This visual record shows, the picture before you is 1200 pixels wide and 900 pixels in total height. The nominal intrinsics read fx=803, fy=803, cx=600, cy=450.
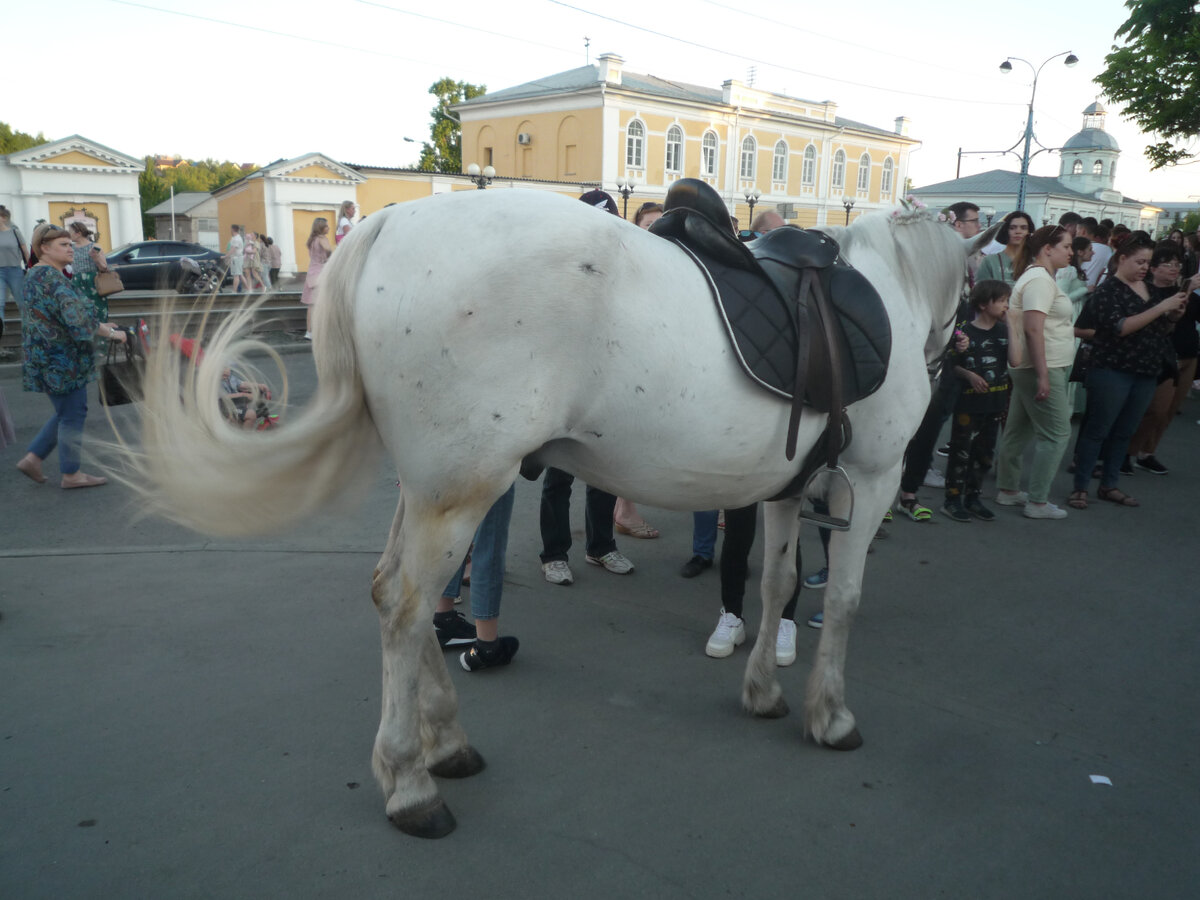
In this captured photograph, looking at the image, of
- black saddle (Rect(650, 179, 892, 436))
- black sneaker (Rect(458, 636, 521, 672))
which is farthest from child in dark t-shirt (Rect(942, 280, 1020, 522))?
black sneaker (Rect(458, 636, 521, 672))

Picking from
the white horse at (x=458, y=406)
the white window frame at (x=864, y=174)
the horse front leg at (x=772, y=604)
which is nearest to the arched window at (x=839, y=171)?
the white window frame at (x=864, y=174)

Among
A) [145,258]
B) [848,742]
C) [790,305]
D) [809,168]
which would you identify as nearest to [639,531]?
[848,742]

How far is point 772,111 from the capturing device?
48.9 metres

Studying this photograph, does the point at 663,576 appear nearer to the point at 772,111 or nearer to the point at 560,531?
the point at 560,531

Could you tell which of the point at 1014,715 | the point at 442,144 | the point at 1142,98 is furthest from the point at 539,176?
the point at 1014,715

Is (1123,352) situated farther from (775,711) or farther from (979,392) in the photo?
(775,711)

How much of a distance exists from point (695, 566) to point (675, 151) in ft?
144

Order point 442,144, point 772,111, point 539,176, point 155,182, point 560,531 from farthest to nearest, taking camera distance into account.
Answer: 1. point 155,182
2. point 442,144
3. point 772,111
4. point 539,176
5. point 560,531

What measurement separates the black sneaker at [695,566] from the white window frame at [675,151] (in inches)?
1671

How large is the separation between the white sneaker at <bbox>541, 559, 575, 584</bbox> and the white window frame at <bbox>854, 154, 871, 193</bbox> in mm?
55835

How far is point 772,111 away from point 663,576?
4992cm

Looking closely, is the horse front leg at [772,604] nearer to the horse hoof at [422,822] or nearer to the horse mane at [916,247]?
the horse mane at [916,247]

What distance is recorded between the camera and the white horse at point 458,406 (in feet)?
7.53

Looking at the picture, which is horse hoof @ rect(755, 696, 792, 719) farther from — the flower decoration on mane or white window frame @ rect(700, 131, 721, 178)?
white window frame @ rect(700, 131, 721, 178)
